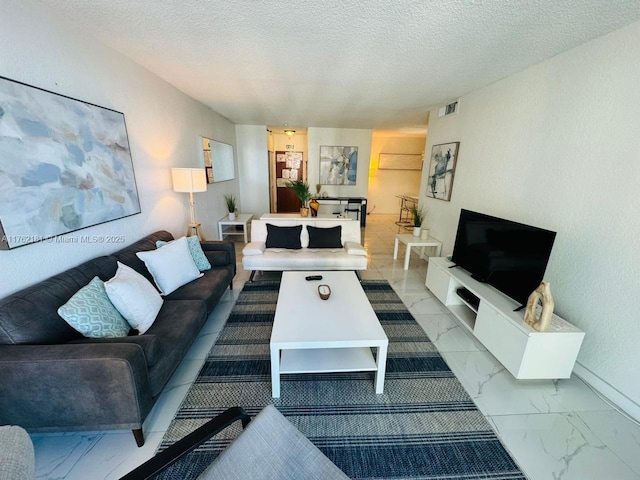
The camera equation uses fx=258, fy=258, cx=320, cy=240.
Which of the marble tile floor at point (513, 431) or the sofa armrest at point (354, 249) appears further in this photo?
the sofa armrest at point (354, 249)

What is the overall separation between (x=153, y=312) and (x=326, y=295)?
124 cm

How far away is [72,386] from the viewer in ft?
3.91

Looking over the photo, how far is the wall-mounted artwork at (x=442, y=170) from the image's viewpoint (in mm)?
3428

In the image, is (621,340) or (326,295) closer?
(621,340)

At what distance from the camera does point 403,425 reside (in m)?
1.50

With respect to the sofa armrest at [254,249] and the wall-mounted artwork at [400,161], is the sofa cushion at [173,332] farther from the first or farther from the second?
the wall-mounted artwork at [400,161]

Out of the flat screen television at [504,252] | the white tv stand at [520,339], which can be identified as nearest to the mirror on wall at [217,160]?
the flat screen television at [504,252]

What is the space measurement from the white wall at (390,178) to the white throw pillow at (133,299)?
23.1ft

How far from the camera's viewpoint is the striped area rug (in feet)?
4.25

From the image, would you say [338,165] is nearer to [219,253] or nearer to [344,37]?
[219,253]

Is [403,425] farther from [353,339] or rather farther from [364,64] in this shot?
[364,64]

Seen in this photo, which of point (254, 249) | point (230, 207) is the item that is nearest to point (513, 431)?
point (254, 249)

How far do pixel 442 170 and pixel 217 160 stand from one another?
3759 mm

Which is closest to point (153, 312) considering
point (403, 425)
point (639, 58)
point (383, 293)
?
point (403, 425)
